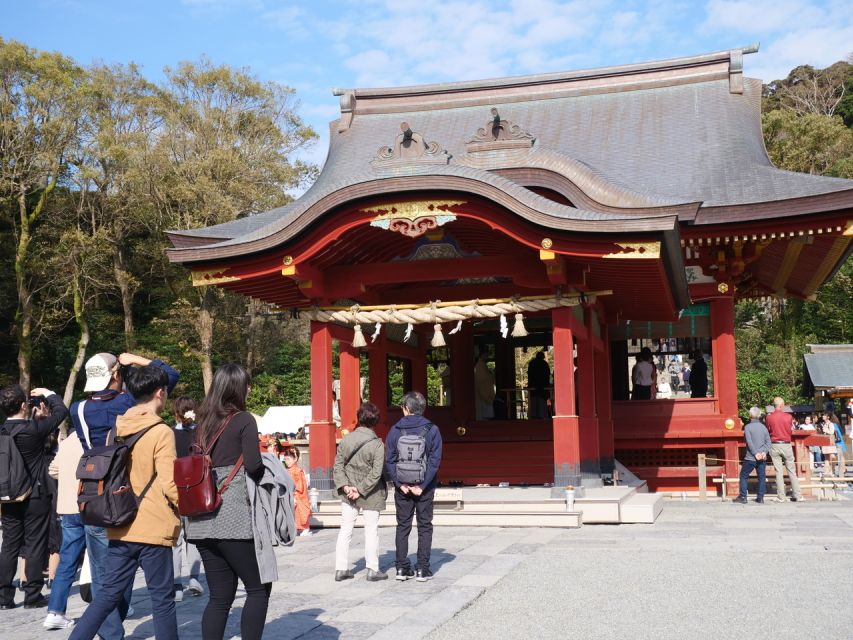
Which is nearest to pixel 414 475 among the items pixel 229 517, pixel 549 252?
pixel 229 517

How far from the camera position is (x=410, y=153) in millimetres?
12156

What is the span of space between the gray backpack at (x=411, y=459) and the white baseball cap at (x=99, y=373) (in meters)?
2.69

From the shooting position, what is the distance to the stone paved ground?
539 cm

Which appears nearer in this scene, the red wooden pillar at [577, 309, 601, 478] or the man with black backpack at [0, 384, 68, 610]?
the man with black backpack at [0, 384, 68, 610]

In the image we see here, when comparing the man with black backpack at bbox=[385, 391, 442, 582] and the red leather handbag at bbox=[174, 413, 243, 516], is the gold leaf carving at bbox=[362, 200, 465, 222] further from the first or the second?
the red leather handbag at bbox=[174, 413, 243, 516]

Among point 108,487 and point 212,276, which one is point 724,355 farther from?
point 108,487

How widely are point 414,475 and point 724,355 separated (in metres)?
9.43

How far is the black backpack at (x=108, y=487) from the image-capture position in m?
4.38

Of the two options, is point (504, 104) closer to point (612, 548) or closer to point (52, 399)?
point (612, 548)

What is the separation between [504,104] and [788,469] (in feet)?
32.2

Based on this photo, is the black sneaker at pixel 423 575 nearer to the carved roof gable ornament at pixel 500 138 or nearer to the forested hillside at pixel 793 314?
the carved roof gable ornament at pixel 500 138

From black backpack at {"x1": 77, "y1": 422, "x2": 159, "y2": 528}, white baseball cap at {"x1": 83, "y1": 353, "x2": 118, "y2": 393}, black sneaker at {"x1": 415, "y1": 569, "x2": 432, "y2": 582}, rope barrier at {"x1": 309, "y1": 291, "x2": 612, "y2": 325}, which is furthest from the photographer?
rope barrier at {"x1": 309, "y1": 291, "x2": 612, "y2": 325}

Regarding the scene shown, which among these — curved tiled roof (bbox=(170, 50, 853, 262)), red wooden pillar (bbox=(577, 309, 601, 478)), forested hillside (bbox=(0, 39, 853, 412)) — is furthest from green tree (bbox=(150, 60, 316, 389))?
red wooden pillar (bbox=(577, 309, 601, 478))

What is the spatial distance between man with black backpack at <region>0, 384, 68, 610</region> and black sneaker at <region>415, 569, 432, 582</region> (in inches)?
109
